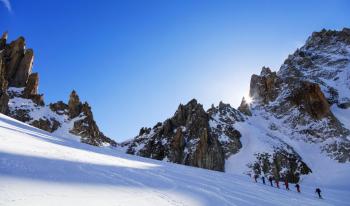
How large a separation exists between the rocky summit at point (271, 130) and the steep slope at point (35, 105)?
23.2m

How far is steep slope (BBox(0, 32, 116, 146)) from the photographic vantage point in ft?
388

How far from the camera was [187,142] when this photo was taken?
280 ft

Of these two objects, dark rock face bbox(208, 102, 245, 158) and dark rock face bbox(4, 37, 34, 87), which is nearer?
dark rock face bbox(208, 102, 245, 158)

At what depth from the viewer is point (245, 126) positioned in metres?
96.2

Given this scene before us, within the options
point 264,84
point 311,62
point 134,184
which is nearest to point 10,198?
point 134,184

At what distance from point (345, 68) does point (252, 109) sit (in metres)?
43.7

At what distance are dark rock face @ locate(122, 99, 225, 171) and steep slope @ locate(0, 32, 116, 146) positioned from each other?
95.7 feet

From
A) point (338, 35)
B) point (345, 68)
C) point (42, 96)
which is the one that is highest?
point (338, 35)

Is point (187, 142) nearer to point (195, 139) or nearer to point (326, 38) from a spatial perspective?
point (195, 139)

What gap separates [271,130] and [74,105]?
78100mm

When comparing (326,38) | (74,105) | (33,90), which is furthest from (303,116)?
(33,90)

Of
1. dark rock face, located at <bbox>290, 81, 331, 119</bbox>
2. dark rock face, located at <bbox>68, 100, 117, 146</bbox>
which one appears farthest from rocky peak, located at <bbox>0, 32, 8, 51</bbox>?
dark rock face, located at <bbox>290, 81, 331, 119</bbox>

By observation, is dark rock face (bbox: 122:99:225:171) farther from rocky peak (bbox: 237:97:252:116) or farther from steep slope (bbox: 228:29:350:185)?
rocky peak (bbox: 237:97:252:116)

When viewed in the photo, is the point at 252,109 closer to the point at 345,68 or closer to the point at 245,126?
the point at 245,126
